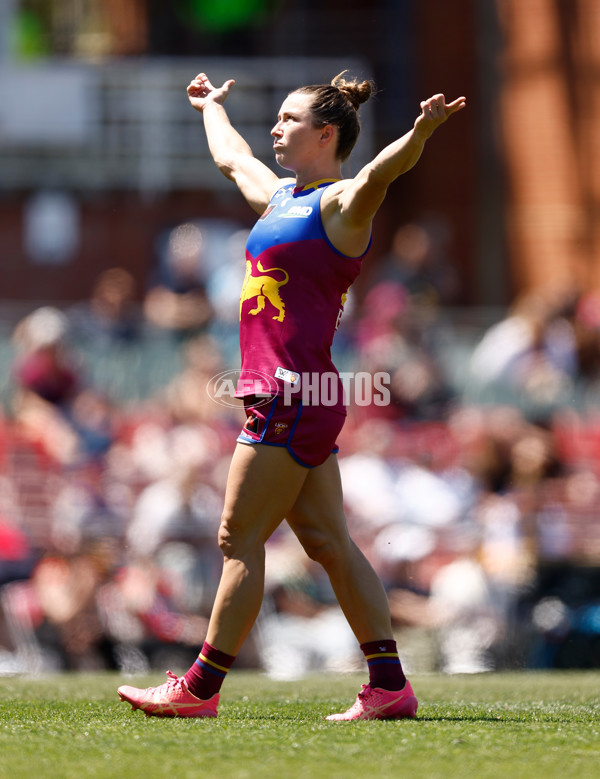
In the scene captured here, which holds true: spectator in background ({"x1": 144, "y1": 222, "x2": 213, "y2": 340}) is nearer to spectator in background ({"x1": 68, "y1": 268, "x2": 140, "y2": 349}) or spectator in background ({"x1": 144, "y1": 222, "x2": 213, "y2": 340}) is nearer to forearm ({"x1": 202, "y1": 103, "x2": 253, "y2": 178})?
spectator in background ({"x1": 68, "y1": 268, "x2": 140, "y2": 349})

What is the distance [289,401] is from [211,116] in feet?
4.69

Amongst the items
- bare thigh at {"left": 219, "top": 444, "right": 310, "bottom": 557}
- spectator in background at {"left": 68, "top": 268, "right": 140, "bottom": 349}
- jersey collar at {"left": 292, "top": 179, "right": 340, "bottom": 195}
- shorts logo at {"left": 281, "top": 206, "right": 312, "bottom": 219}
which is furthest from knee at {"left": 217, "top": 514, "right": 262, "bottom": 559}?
spectator in background at {"left": 68, "top": 268, "right": 140, "bottom": 349}

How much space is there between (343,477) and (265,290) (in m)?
5.17

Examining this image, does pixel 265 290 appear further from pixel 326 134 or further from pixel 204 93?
pixel 204 93

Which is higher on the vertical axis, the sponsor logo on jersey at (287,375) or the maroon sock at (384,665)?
the sponsor logo on jersey at (287,375)

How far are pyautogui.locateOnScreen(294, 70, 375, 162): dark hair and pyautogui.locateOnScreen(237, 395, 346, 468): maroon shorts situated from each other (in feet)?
3.11

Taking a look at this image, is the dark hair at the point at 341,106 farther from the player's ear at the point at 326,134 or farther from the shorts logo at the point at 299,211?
the shorts logo at the point at 299,211

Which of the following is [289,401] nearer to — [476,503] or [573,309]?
[476,503]

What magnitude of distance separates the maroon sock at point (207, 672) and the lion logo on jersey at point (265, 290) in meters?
1.11

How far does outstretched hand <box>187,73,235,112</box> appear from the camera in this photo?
516 centimetres

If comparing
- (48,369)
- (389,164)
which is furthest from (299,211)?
(48,369)

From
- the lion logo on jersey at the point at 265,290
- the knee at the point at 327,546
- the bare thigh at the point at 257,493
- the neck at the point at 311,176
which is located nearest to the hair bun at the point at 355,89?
the neck at the point at 311,176

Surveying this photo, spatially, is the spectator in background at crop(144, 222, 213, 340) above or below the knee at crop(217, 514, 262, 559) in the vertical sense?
above

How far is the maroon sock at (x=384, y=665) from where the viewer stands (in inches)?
171
